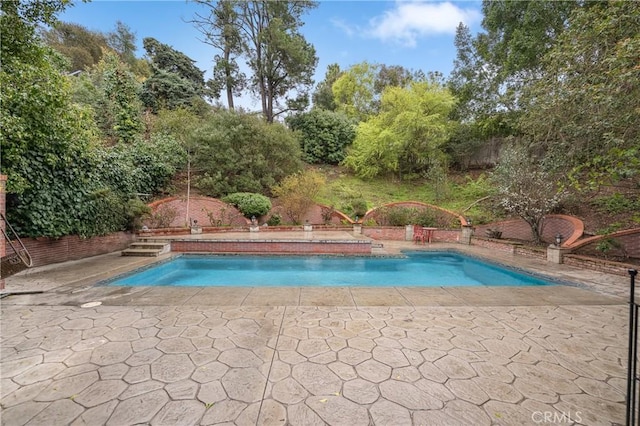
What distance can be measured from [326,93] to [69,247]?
23.1 meters

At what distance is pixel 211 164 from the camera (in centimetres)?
1188

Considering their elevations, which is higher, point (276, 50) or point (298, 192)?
point (276, 50)

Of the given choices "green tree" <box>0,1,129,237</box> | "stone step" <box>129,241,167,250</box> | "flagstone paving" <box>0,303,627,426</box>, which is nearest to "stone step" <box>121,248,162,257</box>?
"stone step" <box>129,241,167,250</box>

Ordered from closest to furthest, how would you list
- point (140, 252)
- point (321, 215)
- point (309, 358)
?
point (309, 358)
point (140, 252)
point (321, 215)

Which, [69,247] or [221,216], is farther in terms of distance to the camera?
[221,216]

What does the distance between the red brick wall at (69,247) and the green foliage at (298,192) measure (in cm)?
596

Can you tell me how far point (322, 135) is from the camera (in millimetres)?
18172

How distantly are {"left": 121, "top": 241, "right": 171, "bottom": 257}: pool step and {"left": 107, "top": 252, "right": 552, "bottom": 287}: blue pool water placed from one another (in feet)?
1.83

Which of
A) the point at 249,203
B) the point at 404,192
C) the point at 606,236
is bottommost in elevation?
the point at 606,236

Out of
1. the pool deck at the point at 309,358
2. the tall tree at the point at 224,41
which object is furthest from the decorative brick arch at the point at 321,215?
the tall tree at the point at 224,41

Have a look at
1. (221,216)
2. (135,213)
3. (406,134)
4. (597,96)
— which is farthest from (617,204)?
(135,213)

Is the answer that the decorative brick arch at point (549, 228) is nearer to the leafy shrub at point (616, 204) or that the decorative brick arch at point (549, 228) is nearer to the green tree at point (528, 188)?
the green tree at point (528, 188)

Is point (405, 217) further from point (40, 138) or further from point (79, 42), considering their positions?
point (79, 42)

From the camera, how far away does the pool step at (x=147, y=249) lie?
7.27m
